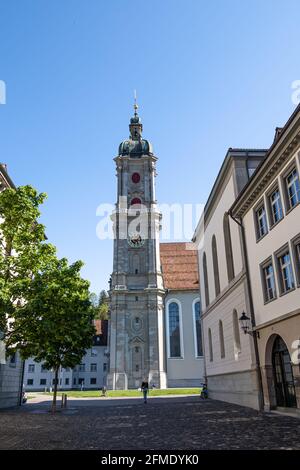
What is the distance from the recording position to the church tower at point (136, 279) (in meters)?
57.7

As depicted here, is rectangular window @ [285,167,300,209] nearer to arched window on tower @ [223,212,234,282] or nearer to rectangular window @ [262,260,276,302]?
rectangular window @ [262,260,276,302]

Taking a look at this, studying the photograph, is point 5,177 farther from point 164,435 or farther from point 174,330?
Answer: point 174,330

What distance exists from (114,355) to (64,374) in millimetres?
24519

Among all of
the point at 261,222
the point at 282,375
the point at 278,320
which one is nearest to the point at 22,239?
the point at 261,222

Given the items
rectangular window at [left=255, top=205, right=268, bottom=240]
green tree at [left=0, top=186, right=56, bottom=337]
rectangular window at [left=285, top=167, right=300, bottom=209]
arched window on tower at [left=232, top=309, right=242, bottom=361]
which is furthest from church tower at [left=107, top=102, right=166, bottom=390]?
rectangular window at [left=285, top=167, right=300, bottom=209]

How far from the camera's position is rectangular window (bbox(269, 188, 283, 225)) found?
17984 mm

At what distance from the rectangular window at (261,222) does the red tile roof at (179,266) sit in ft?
139

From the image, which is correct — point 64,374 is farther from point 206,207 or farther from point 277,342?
point 277,342

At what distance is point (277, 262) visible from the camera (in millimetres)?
17906

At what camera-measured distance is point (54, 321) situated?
2083cm

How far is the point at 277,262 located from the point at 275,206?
2677mm

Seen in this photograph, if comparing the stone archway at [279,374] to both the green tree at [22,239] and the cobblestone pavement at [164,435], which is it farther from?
the green tree at [22,239]

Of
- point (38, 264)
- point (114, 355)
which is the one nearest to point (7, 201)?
point (38, 264)
